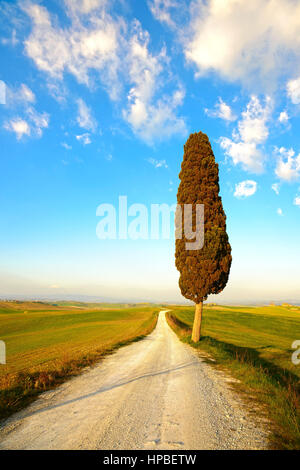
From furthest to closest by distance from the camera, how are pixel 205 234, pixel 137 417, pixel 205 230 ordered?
pixel 205 230 → pixel 205 234 → pixel 137 417

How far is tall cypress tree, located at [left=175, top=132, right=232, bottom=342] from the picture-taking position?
17453 millimetres

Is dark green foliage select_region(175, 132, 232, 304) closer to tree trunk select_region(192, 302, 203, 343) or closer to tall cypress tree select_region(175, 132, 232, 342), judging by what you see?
tall cypress tree select_region(175, 132, 232, 342)

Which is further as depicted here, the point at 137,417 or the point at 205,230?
the point at 205,230

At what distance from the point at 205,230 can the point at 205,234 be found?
14.5 inches

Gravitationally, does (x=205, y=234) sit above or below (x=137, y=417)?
above

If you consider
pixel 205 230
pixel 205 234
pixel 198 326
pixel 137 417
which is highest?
pixel 205 230

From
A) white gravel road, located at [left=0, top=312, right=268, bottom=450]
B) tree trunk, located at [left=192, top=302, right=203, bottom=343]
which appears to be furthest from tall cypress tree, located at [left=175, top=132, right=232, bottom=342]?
white gravel road, located at [left=0, top=312, right=268, bottom=450]

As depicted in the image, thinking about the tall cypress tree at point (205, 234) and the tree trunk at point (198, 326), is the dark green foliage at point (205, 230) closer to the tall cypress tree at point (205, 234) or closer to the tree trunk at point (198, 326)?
the tall cypress tree at point (205, 234)

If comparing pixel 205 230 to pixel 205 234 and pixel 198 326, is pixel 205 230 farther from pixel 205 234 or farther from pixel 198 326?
pixel 198 326

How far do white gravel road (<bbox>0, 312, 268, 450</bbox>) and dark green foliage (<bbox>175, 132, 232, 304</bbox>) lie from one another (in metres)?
9.50

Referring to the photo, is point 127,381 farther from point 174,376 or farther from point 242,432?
point 242,432

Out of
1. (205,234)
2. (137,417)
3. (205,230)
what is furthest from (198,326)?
(137,417)

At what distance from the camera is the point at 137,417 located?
5.06 metres
